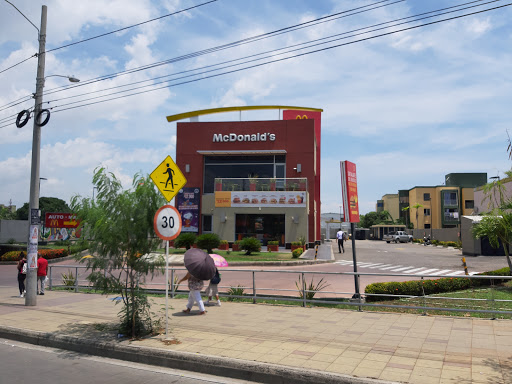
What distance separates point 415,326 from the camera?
8672 millimetres

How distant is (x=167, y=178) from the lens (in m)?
7.92

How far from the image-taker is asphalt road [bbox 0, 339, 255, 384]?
19.9 ft

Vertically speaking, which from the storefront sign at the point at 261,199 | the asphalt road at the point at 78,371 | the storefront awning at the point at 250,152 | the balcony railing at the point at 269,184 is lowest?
the asphalt road at the point at 78,371

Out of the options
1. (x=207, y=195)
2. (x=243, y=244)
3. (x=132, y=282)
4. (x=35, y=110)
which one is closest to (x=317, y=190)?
(x=207, y=195)

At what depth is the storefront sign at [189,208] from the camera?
134 feet

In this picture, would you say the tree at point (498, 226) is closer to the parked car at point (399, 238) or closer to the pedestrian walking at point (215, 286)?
the pedestrian walking at point (215, 286)

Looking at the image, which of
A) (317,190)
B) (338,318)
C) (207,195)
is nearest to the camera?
(338,318)

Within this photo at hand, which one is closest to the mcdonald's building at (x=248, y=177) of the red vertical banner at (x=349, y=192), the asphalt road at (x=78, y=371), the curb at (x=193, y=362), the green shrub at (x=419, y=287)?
the green shrub at (x=419, y=287)

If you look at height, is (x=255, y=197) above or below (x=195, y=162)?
below

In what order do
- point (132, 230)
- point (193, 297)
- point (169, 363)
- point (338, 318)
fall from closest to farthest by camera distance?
point (169, 363) < point (132, 230) < point (338, 318) < point (193, 297)

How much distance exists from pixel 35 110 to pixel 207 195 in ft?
90.7

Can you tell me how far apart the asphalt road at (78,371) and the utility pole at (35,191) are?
15.8ft

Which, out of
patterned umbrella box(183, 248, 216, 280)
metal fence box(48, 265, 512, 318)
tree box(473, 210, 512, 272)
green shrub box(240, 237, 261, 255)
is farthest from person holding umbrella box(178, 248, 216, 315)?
green shrub box(240, 237, 261, 255)

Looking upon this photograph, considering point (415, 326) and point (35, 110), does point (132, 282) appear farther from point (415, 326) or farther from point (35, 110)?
point (35, 110)
